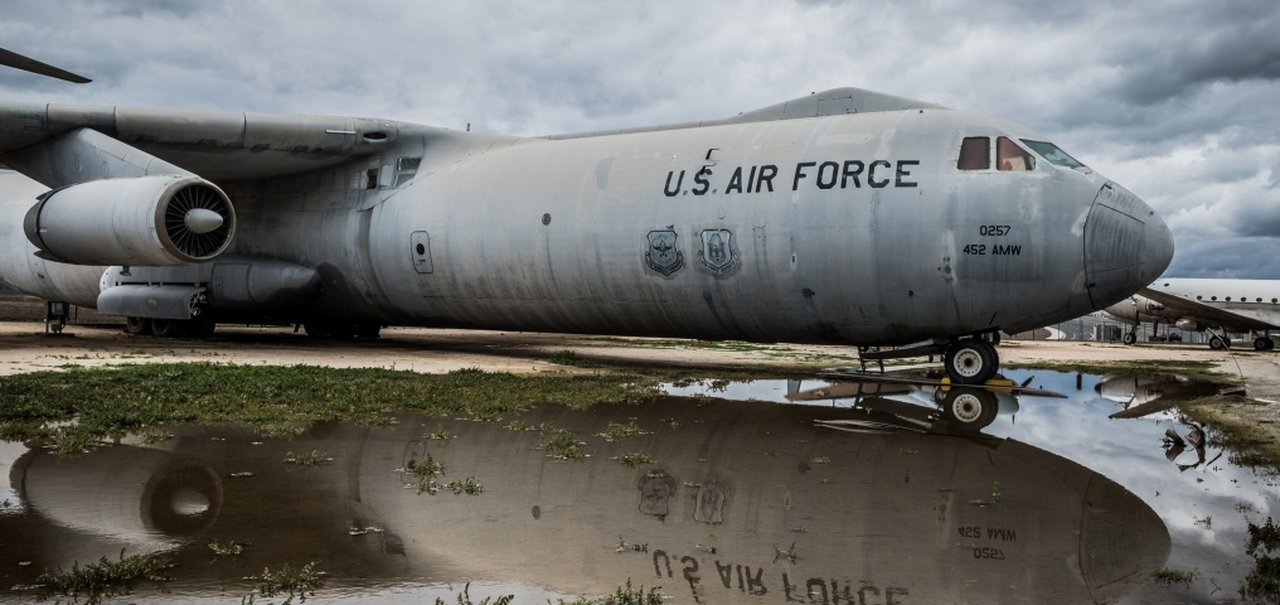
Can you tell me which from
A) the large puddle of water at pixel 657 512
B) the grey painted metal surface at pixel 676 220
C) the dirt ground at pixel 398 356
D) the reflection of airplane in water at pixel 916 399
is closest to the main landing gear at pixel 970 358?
the reflection of airplane in water at pixel 916 399

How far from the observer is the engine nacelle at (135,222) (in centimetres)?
1359

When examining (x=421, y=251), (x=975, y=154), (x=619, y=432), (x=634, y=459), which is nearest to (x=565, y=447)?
(x=634, y=459)

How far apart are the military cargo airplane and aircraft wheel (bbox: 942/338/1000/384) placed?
3 centimetres

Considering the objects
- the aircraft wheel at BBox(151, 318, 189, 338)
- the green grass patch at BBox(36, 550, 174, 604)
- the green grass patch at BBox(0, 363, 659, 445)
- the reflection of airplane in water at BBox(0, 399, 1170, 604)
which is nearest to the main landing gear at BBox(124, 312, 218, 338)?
the aircraft wheel at BBox(151, 318, 189, 338)

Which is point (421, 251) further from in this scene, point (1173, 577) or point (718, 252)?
point (1173, 577)

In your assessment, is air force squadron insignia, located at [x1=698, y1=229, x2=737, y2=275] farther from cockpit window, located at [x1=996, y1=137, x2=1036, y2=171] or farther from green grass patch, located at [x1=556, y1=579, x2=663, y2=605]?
green grass patch, located at [x1=556, y1=579, x2=663, y2=605]

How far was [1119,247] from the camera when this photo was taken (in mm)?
11273

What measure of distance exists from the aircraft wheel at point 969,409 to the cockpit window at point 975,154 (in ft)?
9.54

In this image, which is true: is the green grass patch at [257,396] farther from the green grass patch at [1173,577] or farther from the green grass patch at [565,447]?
the green grass patch at [1173,577]

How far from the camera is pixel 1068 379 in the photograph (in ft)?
51.8

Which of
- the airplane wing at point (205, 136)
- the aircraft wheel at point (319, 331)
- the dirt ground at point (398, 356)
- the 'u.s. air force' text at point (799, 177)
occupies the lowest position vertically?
the dirt ground at point (398, 356)

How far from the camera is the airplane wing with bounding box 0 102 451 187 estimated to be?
15.7 meters

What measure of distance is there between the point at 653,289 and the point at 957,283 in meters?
4.38

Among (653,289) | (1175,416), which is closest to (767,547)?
(1175,416)
